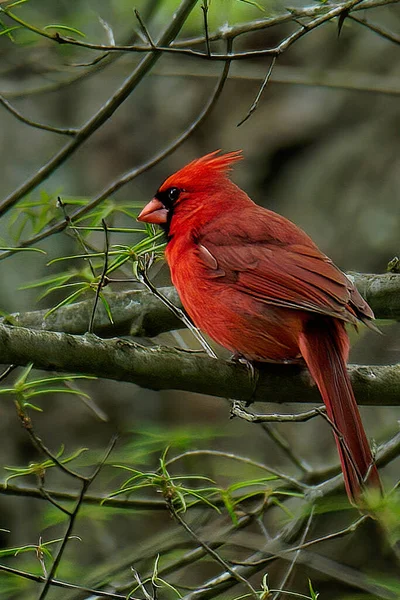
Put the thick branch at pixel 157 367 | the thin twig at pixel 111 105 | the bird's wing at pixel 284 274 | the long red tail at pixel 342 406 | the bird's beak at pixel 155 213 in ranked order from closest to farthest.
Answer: the thick branch at pixel 157 367 < the long red tail at pixel 342 406 < the thin twig at pixel 111 105 < the bird's wing at pixel 284 274 < the bird's beak at pixel 155 213

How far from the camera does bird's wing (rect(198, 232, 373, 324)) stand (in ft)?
10.7

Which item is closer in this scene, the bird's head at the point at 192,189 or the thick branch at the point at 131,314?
the thick branch at the point at 131,314

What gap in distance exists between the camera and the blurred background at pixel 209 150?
563 cm

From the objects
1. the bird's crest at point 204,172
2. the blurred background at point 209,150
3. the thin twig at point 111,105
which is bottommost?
the blurred background at point 209,150

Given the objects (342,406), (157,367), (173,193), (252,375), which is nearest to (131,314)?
(173,193)

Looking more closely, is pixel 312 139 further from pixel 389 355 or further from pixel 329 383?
pixel 329 383

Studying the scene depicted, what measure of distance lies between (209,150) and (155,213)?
8.22 ft

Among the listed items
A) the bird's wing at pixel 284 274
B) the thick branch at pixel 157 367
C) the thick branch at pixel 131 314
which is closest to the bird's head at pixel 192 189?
the bird's wing at pixel 284 274

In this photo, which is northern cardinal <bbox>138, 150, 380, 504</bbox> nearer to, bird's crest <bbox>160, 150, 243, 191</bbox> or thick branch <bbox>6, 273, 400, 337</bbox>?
bird's crest <bbox>160, 150, 243, 191</bbox>

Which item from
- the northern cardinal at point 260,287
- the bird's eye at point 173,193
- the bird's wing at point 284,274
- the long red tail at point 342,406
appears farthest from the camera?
the bird's eye at point 173,193

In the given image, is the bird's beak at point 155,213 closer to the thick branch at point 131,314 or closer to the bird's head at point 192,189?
the bird's head at point 192,189

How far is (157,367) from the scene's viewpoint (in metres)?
2.79

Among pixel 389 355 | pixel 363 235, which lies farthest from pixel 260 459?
pixel 363 235

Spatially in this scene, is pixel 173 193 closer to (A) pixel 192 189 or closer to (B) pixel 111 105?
(A) pixel 192 189
